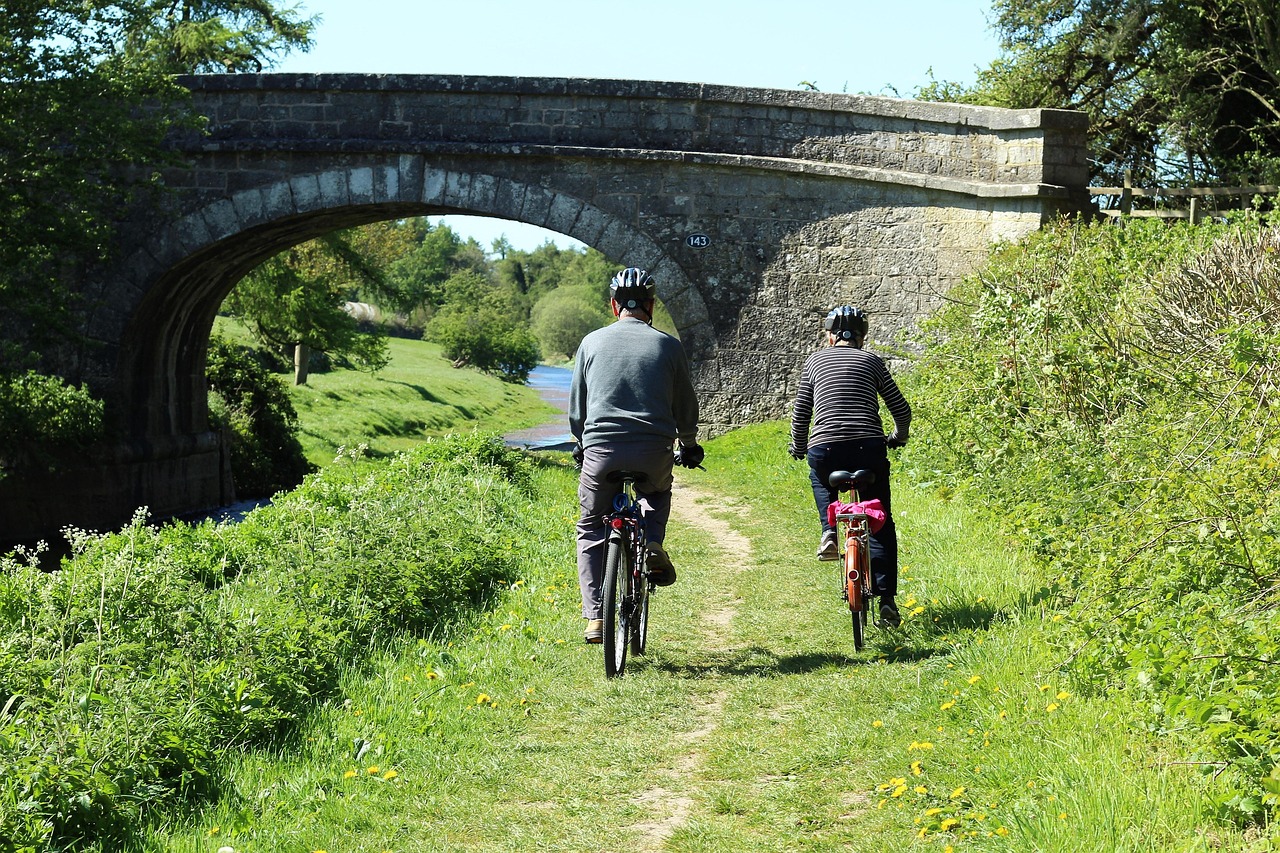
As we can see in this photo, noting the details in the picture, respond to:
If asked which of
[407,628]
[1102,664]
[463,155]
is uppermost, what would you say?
[463,155]

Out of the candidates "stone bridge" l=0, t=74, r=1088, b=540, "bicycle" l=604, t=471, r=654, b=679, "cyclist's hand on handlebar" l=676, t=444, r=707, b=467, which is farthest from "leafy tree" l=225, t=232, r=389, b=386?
"bicycle" l=604, t=471, r=654, b=679

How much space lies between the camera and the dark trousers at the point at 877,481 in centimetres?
587

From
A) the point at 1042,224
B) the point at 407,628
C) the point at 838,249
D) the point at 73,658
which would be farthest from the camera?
the point at 838,249

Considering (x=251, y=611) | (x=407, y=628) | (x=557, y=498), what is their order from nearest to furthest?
(x=251, y=611) → (x=407, y=628) → (x=557, y=498)

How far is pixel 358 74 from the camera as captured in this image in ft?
50.2

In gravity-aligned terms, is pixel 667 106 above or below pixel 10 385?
above

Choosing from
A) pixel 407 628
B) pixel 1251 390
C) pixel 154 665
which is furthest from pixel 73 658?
pixel 1251 390

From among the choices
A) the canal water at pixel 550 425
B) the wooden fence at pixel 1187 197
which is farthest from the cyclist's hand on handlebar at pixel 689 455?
the wooden fence at pixel 1187 197

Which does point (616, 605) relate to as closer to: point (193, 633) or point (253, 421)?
point (193, 633)

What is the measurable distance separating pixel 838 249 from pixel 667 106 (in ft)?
8.90

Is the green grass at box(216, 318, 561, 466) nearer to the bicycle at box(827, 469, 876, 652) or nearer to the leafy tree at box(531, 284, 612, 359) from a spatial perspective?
the bicycle at box(827, 469, 876, 652)

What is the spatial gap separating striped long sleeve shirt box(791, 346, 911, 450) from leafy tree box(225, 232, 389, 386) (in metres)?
16.5

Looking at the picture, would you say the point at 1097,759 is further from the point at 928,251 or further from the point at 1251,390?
the point at 928,251

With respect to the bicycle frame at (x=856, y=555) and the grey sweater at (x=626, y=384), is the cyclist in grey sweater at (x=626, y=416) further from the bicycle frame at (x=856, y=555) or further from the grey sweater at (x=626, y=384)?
the bicycle frame at (x=856, y=555)
